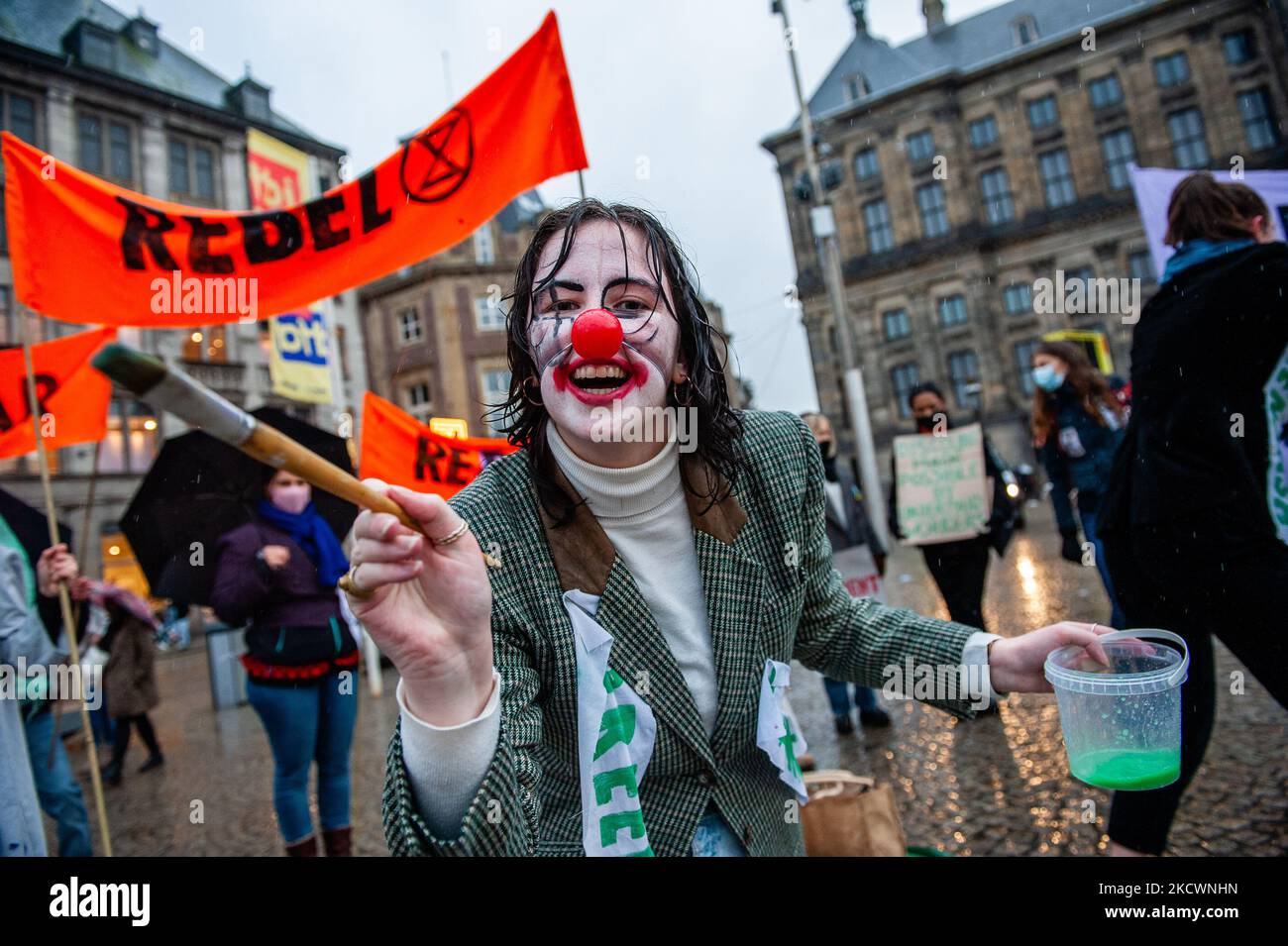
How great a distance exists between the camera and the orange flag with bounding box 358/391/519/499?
5.18 metres

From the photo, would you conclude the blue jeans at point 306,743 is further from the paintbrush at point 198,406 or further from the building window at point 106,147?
the building window at point 106,147

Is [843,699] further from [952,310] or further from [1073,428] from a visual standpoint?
[952,310]

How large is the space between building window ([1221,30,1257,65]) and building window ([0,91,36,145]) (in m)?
38.3

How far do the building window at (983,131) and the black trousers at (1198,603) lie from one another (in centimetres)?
3592

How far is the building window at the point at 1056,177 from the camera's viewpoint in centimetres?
3139

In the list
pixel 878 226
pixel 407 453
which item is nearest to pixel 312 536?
pixel 407 453

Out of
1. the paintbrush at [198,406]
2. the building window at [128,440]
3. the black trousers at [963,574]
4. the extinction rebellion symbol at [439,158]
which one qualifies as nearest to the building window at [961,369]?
the building window at [128,440]

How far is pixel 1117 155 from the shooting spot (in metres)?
30.8

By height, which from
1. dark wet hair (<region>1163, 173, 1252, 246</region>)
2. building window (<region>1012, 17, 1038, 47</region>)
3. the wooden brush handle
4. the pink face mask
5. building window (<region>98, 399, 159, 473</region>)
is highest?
building window (<region>1012, 17, 1038, 47</region>)

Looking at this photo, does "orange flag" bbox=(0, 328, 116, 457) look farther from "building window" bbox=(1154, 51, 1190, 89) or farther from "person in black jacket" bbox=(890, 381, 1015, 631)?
"building window" bbox=(1154, 51, 1190, 89)

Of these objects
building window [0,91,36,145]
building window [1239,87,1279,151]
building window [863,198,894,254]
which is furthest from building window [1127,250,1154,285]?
building window [0,91,36,145]

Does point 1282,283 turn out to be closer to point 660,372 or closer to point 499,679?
point 660,372

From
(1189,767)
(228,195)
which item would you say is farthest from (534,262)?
(228,195)
